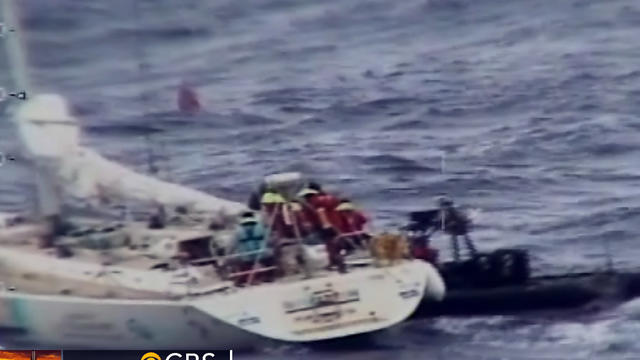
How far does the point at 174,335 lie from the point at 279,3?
26.9 inches

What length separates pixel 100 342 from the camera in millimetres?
2879

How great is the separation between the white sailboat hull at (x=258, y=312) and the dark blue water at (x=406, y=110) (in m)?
0.05

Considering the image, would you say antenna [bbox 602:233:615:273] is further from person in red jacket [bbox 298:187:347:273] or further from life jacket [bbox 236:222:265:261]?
life jacket [bbox 236:222:265:261]

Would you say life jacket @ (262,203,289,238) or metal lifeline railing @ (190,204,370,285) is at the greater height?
life jacket @ (262,203,289,238)

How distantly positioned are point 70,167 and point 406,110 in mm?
670

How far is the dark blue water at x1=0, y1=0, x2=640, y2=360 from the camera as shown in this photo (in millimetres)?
2840

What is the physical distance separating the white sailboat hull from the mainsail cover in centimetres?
21

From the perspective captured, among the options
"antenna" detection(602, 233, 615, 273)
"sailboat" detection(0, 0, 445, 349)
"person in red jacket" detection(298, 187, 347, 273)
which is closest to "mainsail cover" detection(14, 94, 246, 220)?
"sailboat" detection(0, 0, 445, 349)

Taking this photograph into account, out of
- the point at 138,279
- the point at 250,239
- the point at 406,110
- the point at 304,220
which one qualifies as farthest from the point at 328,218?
the point at 138,279

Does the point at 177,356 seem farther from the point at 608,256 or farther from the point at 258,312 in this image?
the point at 608,256

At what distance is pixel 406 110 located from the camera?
2865 mm

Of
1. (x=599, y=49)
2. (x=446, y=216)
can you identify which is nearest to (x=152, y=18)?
(x=446, y=216)

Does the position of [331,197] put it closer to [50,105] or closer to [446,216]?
[446,216]

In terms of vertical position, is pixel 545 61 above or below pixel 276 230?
above
